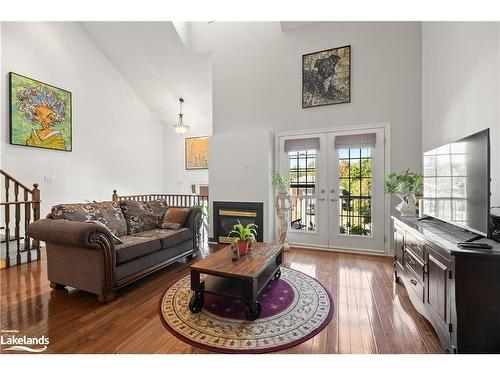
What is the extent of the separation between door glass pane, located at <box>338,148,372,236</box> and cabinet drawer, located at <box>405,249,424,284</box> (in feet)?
5.56

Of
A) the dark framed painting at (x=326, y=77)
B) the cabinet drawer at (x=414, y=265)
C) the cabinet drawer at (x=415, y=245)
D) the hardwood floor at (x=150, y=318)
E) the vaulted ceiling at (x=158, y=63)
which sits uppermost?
the vaulted ceiling at (x=158, y=63)

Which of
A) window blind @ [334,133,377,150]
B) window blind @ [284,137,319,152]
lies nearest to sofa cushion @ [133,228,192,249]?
window blind @ [284,137,319,152]

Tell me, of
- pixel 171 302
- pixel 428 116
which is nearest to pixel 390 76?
pixel 428 116

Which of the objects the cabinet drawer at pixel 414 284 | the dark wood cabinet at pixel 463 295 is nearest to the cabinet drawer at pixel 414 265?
the cabinet drawer at pixel 414 284

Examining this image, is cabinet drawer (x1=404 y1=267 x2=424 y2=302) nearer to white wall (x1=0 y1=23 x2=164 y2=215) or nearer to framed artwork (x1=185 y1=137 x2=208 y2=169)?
framed artwork (x1=185 y1=137 x2=208 y2=169)

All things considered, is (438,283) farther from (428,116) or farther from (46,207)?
(46,207)

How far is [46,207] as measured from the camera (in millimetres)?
4734

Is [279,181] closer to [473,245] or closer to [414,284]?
[414,284]

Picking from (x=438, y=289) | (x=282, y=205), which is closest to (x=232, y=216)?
(x=282, y=205)

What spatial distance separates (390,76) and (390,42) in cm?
55

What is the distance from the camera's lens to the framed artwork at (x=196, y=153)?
7.33 metres

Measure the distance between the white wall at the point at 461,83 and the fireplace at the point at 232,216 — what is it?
2877 millimetres

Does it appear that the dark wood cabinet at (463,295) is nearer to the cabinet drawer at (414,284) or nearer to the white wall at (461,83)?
the cabinet drawer at (414,284)

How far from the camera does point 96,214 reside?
293 cm
